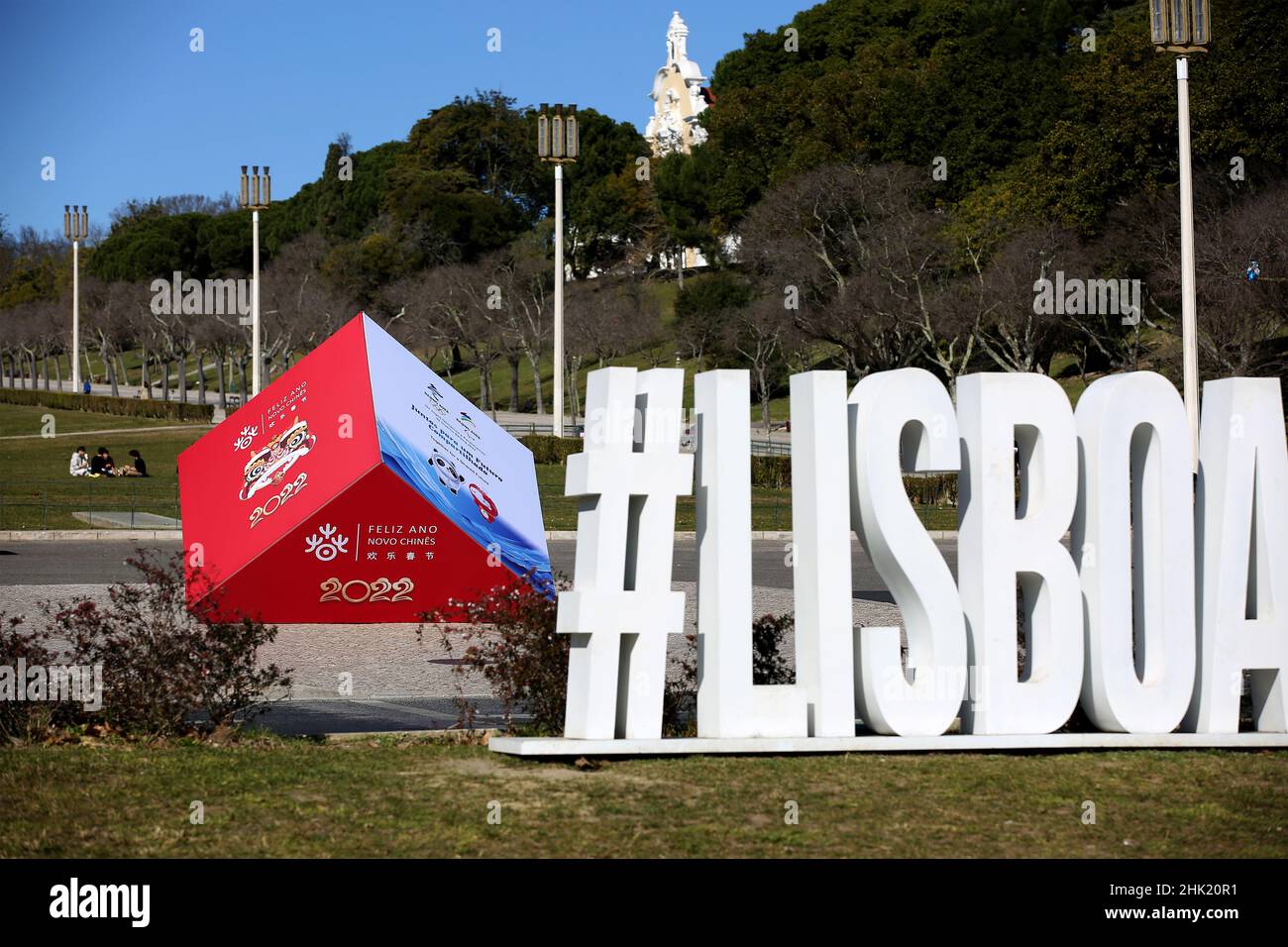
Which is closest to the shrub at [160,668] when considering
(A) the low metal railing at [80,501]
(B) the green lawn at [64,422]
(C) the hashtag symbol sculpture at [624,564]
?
(C) the hashtag symbol sculpture at [624,564]

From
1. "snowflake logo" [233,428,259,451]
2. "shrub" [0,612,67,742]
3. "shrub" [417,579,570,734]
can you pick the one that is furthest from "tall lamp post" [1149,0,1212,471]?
"shrub" [0,612,67,742]

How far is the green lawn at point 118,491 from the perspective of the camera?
32.0m

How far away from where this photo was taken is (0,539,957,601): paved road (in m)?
21.0

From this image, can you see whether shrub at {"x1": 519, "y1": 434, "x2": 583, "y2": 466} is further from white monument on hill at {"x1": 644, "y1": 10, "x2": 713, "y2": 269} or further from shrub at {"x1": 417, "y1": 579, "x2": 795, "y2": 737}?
white monument on hill at {"x1": 644, "y1": 10, "x2": 713, "y2": 269}

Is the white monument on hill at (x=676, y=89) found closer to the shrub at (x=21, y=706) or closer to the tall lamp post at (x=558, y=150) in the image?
the tall lamp post at (x=558, y=150)

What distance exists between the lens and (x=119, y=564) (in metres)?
24.2

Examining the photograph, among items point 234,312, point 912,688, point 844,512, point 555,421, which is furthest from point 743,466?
point 234,312

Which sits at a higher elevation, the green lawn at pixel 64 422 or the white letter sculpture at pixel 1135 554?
the green lawn at pixel 64 422

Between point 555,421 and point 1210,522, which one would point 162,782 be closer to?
point 1210,522

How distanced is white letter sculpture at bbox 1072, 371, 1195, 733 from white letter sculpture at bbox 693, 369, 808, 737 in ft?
5.89

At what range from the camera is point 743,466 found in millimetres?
8492

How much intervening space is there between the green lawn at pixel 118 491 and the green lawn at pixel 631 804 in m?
16.9

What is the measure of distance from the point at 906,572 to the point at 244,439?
32.3 ft
